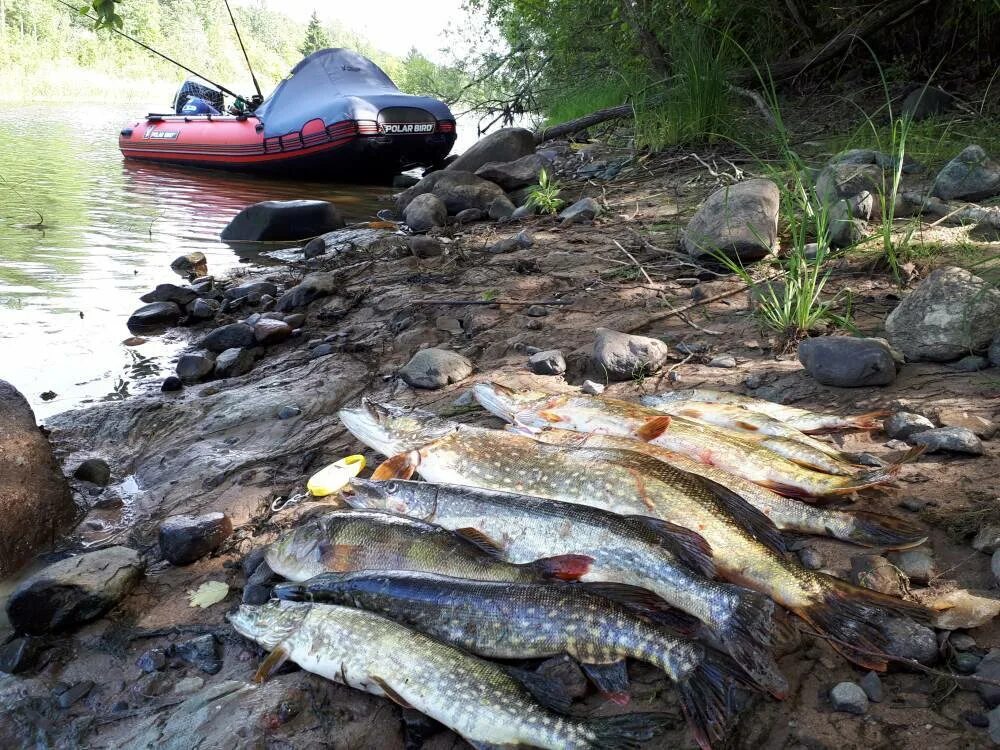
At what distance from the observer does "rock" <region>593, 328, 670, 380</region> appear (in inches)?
203

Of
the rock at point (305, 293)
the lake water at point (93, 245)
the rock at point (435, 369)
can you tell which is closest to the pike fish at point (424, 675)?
the rock at point (435, 369)

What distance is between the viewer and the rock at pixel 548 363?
212 inches

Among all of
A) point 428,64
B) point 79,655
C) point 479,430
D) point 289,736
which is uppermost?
point 428,64

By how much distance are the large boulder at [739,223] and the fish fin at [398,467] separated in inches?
145

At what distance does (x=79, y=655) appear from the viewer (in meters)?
3.43

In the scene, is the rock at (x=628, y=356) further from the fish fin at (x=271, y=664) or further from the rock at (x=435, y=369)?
the fish fin at (x=271, y=664)

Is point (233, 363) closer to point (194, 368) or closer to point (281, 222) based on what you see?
point (194, 368)

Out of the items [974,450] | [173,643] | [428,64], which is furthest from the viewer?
[428,64]

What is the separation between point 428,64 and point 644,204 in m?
21.8

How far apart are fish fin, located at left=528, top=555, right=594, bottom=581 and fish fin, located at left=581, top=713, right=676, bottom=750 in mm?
626

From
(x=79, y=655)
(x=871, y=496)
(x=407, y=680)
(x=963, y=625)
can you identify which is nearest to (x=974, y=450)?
(x=871, y=496)

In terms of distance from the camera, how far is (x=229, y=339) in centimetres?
721

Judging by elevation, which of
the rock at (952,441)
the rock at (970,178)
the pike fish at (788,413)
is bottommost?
the pike fish at (788,413)

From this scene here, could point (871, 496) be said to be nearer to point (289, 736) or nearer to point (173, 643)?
point (289, 736)
